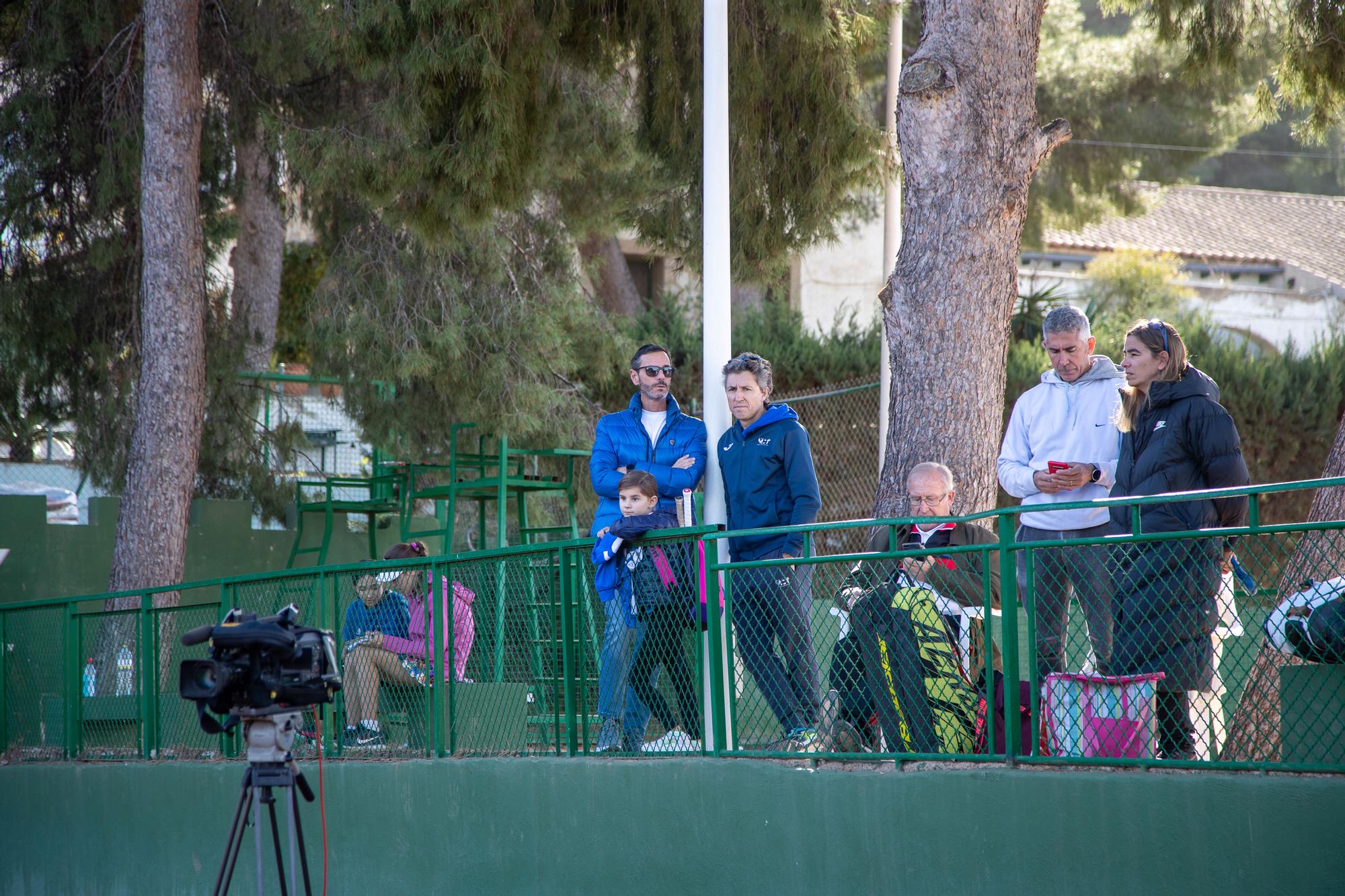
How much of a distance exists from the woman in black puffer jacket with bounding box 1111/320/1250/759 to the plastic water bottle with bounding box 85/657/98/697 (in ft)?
21.9

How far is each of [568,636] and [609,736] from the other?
1.59 ft

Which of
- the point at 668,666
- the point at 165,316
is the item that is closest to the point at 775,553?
the point at 668,666

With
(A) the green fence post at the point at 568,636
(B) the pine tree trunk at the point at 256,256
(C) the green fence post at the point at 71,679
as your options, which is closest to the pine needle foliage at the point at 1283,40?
(A) the green fence post at the point at 568,636

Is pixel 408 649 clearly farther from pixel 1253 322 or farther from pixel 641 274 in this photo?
pixel 1253 322

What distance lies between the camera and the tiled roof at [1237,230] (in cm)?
3008

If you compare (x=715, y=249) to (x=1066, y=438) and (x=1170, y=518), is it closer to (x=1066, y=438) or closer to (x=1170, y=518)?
(x=1066, y=438)

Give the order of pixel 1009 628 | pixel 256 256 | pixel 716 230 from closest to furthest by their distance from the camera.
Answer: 1. pixel 1009 628
2. pixel 716 230
3. pixel 256 256

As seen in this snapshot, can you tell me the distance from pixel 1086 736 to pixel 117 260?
994cm

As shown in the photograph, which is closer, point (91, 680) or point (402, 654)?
point (402, 654)

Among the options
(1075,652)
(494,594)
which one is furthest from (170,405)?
(1075,652)

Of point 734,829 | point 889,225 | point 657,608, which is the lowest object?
point 734,829

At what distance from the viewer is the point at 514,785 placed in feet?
21.7

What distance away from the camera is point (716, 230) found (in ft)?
23.1

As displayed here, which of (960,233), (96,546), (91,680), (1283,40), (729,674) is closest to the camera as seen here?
(729,674)
